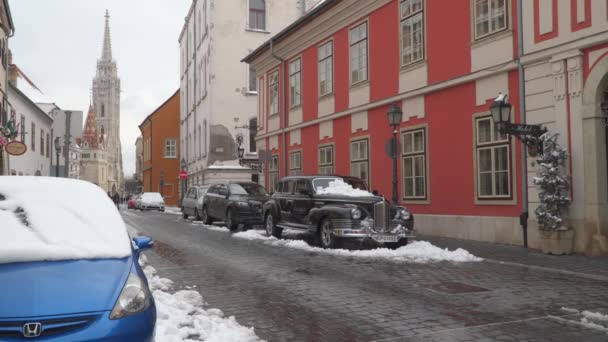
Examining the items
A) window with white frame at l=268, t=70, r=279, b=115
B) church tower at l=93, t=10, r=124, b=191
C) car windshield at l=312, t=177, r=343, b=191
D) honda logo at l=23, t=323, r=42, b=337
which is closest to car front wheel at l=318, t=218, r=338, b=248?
car windshield at l=312, t=177, r=343, b=191

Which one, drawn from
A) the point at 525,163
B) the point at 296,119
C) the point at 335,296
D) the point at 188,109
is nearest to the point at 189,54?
the point at 188,109

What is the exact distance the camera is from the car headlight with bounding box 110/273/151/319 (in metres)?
3.66

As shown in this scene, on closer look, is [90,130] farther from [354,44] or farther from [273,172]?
[354,44]

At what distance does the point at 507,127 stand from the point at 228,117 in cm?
2962

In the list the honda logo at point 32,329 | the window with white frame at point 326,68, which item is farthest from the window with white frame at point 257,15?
the honda logo at point 32,329

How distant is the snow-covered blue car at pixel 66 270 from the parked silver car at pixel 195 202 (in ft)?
63.7

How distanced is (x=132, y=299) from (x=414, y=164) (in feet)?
46.7

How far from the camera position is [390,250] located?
1214 centimetres

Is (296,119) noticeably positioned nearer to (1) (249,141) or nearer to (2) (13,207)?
(1) (249,141)

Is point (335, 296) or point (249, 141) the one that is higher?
point (249, 141)

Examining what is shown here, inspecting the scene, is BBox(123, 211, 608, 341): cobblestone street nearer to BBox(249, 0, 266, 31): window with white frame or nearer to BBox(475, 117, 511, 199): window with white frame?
BBox(475, 117, 511, 199): window with white frame

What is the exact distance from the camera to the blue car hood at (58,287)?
340 centimetres

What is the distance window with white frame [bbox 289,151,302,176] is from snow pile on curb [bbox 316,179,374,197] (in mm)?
10710

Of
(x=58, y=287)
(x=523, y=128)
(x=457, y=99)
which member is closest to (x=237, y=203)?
(x=457, y=99)
